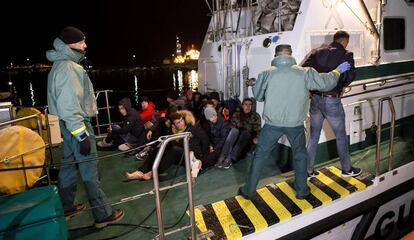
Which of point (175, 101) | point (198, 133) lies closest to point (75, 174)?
point (198, 133)

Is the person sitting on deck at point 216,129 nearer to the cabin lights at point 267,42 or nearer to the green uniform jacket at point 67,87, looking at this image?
the cabin lights at point 267,42

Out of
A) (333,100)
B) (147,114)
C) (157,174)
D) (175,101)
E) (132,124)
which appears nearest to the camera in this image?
(157,174)

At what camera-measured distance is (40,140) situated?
3.74 metres

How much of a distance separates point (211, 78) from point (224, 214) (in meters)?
4.28

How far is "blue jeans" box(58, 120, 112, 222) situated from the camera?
302 centimetres

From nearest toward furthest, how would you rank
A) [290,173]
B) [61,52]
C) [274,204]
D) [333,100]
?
[61,52] → [274,204] → [333,100] → [290,173]

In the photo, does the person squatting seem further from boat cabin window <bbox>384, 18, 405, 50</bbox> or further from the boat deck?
boat cabin window <bbox>384, 18, 405, 50</bbox>

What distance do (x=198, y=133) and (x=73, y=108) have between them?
217cm

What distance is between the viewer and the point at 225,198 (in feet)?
12.1

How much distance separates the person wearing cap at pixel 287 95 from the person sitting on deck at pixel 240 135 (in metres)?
1.47

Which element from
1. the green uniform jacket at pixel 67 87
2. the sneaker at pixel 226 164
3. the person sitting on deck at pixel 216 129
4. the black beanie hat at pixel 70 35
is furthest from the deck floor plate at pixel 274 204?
the black beanie hat at pixel 70 35

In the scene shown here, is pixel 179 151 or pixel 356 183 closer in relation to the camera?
pixel 356 183

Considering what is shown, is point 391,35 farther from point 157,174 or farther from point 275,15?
point 157,174

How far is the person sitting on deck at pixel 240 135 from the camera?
4.75m
